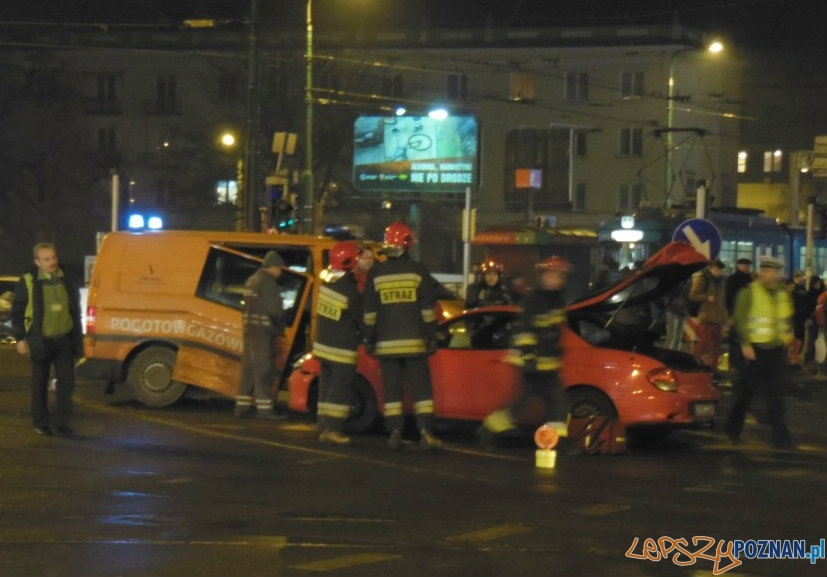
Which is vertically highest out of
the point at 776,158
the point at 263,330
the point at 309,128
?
the point at 776,158

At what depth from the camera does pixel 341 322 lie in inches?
455

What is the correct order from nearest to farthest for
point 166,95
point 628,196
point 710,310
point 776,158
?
1. point 710,310
2. point 628,196
3. point 166,95
4. point 776,158

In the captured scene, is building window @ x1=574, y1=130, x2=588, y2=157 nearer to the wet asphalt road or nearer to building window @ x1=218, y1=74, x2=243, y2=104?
building window @ x1=218, y1=74, x2=243, y2=104

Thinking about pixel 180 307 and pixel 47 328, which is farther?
pixel 180 307

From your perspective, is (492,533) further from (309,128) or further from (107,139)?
(107,139)

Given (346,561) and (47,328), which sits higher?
(47,328)

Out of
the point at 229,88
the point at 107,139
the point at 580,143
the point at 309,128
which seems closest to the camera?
the point at 309,128

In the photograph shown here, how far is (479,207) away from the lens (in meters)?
63.5

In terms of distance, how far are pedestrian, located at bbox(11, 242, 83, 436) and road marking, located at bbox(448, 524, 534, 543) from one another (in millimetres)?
5147

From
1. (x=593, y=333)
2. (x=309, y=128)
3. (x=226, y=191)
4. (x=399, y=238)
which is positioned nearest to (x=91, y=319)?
(x=399, y=238)

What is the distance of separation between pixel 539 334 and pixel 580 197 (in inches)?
2071

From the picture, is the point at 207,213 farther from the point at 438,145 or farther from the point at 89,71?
the point at 438,145

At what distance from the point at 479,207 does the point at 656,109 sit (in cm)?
955

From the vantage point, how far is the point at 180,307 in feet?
46.5
